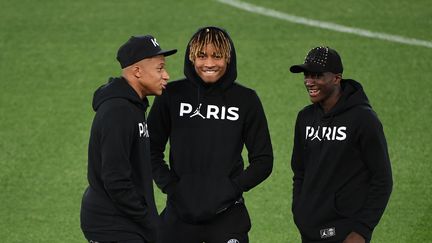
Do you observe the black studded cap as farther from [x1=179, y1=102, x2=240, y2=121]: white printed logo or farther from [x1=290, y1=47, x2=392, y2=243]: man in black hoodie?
[x1=179, y1=102, x2=240, y2=121]: white printed logo

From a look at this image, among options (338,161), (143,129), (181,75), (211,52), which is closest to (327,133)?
(338,161)

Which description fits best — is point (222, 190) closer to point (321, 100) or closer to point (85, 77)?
point (321, 100)

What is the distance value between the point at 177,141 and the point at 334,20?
5.89m

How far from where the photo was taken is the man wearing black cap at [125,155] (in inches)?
191

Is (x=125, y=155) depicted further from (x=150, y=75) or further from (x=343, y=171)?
(x=343, y=171)

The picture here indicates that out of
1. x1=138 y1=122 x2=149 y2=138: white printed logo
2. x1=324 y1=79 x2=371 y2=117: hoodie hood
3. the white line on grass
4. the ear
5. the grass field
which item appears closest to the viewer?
x1=138 y1=122 x2=149 y2=138: white printed logo

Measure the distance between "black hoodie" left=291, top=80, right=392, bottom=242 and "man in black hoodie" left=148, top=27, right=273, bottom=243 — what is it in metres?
0.28

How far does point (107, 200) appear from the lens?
4.98m

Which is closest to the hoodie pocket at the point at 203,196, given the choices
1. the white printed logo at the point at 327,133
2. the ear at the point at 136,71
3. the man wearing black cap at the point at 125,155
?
the man wearing black cap at the point at 125,155

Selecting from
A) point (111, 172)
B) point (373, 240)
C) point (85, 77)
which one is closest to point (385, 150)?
point (111, 172)

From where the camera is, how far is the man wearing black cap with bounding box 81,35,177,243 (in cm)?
485

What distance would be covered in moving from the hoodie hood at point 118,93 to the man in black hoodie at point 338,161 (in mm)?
931

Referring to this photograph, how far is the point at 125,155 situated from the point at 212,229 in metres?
0.77

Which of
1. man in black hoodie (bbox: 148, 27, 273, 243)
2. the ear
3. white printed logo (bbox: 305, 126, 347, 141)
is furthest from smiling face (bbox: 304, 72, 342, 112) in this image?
the ear
